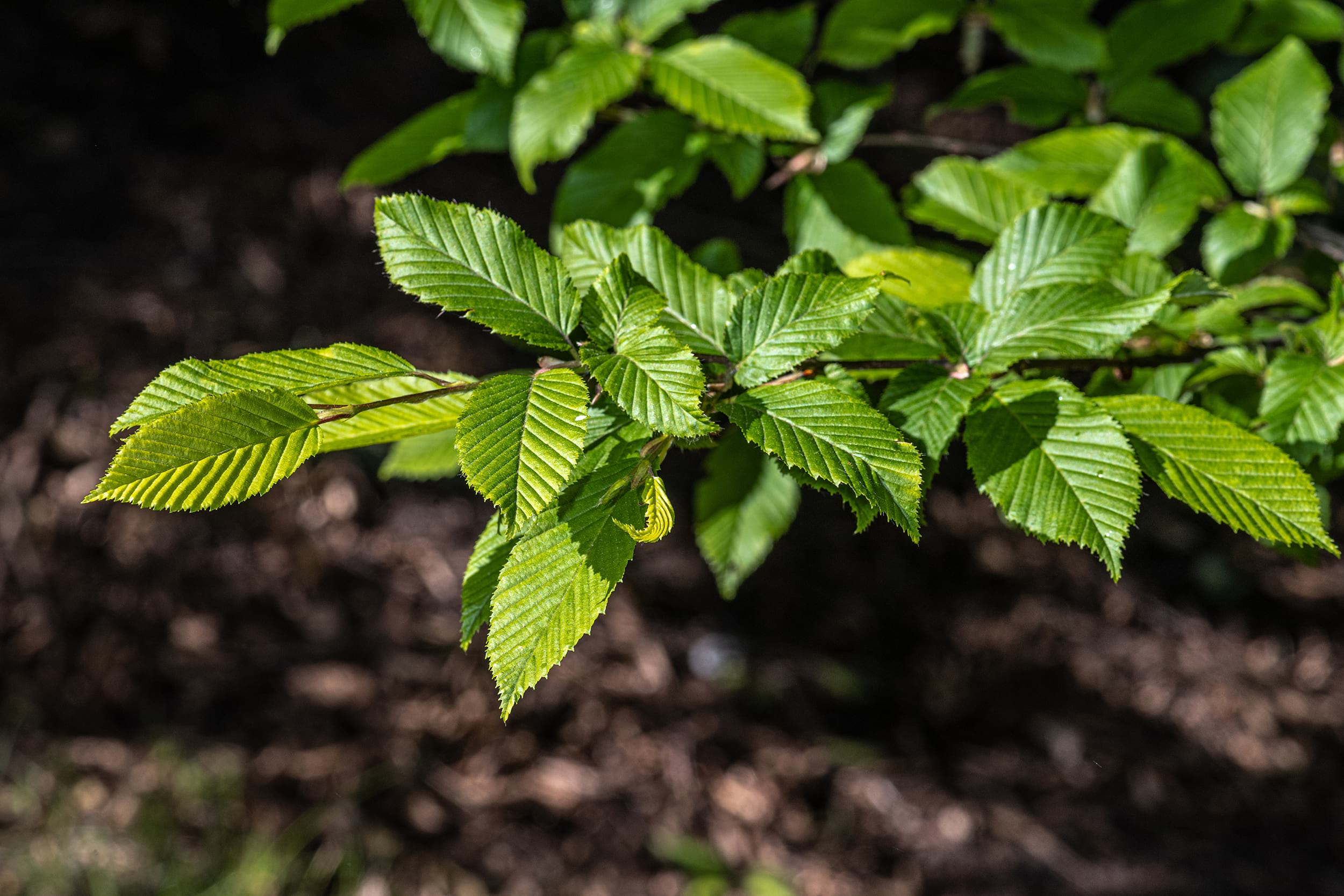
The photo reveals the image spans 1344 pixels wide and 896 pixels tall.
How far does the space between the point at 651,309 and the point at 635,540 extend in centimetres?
21

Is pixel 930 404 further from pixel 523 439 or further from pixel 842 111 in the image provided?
pixel 842 111

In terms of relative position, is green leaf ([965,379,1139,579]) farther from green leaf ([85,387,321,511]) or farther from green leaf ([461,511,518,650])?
green leaf ([85,387,321,511])

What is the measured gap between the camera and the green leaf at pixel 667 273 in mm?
887

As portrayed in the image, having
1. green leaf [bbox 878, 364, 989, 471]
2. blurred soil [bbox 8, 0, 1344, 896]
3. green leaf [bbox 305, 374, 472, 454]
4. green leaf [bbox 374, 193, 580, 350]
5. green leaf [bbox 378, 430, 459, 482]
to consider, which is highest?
green leaf [bbox 374, 193, 580, 350]

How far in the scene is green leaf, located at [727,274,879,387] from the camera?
0.79 m

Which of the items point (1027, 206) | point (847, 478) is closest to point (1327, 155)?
point (1027, 206)

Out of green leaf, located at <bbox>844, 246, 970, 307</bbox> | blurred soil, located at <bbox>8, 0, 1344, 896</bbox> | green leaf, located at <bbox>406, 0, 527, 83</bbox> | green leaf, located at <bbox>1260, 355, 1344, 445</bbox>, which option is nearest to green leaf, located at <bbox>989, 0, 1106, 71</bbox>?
green leaf, located at <bbox>844, 246, 970, 307</bbox>

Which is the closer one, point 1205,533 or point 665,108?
point 665,108

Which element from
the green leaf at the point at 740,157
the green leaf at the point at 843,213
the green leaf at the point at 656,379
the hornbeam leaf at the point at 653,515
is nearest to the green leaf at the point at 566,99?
the green leaf at the point at 740,157

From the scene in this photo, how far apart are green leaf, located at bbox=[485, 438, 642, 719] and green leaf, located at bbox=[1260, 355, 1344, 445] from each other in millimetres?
729

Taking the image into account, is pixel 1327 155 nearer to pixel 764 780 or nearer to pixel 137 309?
pixel 764 780

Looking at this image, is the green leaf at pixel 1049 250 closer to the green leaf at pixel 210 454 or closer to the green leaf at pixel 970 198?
the green leaf at pixel 970 198

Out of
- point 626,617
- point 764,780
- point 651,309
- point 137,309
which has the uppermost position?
point 651,309

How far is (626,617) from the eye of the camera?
9.78ft
